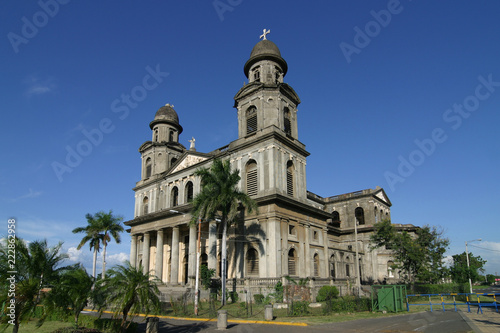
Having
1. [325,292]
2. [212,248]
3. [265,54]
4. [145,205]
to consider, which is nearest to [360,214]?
[325,292]

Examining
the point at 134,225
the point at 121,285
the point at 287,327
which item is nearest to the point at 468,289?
the point at 287,327

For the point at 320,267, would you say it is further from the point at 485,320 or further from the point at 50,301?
the point at 50,301

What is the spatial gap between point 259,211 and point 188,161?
14.3 metres

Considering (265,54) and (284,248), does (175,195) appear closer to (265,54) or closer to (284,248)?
(284,248)

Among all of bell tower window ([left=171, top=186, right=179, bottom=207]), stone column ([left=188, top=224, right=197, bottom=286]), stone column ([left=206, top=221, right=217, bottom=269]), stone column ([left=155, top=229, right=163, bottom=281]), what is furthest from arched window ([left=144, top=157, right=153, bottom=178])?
stone column ([left=206, top=221, right=217, bottom=269])

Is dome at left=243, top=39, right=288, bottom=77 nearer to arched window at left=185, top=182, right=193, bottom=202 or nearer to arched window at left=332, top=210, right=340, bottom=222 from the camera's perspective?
arched window at left=185, top=182, right=193, bottom=202

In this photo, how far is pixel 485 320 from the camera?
68.0ft

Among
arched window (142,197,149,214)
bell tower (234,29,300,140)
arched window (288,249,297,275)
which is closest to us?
arched window (288,249,297,275)

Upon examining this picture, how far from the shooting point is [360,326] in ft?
61.0

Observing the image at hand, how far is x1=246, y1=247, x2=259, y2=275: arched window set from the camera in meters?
33.9

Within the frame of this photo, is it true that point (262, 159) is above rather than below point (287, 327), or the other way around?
above

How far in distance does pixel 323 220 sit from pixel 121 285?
1197 inches

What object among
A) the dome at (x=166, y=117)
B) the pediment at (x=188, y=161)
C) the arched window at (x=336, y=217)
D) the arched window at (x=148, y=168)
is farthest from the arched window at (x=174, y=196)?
the arched window at (x=336, y=217)

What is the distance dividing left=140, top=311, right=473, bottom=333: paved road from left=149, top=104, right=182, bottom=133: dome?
35.2m
